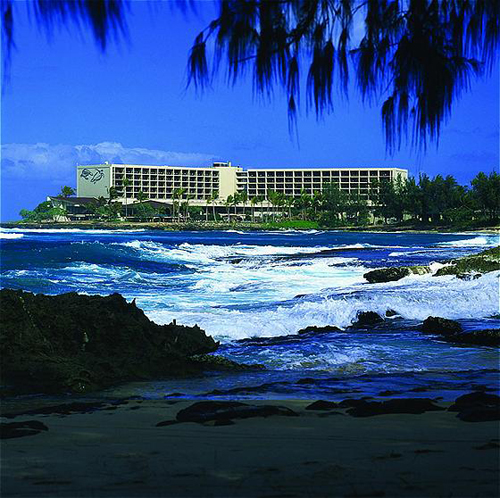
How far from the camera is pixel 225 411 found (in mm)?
4836

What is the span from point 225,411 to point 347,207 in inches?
5043

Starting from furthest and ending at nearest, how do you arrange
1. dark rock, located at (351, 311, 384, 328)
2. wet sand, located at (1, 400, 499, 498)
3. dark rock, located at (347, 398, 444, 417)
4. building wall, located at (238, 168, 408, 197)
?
building wall, located at (238, 168, 408, 197)
dark rock, located at (351, 311, 384, 328)
dark rock, located at (347, 398, 444, 417)
wet sand, located at (1, 400, 499, 498)

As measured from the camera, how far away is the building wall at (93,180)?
524ft

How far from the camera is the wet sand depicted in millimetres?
3053

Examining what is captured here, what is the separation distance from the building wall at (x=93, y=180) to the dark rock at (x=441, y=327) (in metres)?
152

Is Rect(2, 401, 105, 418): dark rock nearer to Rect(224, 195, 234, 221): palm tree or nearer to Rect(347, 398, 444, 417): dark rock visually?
Rect(347, 398, 444, 417): dark rock

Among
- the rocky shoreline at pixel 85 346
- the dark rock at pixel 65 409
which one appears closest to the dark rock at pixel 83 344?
the rocky shoreline at pixel 85 346

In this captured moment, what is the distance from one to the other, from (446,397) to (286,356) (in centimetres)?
335

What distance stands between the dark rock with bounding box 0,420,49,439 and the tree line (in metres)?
92.0

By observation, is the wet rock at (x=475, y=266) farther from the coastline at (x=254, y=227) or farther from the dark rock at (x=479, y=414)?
the coastline at (x=254, y=227)

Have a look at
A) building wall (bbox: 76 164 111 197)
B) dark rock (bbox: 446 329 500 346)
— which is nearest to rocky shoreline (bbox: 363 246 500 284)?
dark rock (bbox: 446 329 500 346)

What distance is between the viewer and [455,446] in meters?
3.81

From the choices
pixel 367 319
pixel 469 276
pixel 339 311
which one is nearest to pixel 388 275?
pixel 469 276

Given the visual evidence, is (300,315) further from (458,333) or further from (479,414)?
(479,414)
